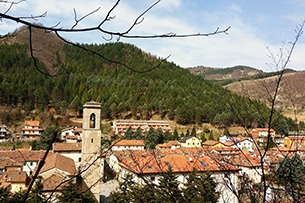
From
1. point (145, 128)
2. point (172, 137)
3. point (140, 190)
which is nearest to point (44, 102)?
point (140, 190)

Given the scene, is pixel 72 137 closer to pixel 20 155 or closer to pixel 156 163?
pixel 20 155

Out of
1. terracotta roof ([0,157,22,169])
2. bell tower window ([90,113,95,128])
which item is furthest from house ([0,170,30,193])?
bell tower window ([90,113,95,128])

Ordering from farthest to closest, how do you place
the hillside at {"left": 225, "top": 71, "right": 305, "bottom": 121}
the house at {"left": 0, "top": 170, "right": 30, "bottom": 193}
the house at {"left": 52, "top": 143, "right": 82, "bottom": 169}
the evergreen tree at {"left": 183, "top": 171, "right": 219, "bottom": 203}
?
the house at {"left": 52, "top": 143, "right": 82, "bottom": 169}, the house at {"left": 0, "top": 170, "right": 30, "bottom": 193}, the evergreen tree at {"left": 183, "top": 171, "right": 219, "bottom": 203}, the hillside at {"left": 225, "top": 71, "right": 305, "bottom": 121}

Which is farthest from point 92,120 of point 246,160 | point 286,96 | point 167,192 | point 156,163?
point 167,192

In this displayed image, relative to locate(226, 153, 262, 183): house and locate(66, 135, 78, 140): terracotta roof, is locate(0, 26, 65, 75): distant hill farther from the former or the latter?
locate(66, 135, 78, 140): terracotta roof

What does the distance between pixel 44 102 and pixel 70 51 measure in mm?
79235

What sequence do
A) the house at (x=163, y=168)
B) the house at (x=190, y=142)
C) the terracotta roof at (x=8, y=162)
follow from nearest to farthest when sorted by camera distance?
the house at (x=163, y=168), the terracotta roof at (x=8, y=162), the house at (x=190, y=142)

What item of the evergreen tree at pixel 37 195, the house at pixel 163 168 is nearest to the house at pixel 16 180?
Answer: the house at pixel 163 168

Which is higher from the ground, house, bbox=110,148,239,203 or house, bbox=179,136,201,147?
house, bbox=110,148,239,203

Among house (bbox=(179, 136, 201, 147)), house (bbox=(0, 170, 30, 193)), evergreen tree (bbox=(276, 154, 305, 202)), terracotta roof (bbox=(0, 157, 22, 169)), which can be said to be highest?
evergreen tree (bbox=(276, 154, 305, 202))

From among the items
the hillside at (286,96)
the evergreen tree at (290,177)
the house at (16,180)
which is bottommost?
the house at (16,180)

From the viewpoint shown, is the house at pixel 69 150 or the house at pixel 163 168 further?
the house at pixel 69 150

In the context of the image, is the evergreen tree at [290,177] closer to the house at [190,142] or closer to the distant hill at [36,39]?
the distant hill at [36,39]

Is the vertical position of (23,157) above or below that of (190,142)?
above
